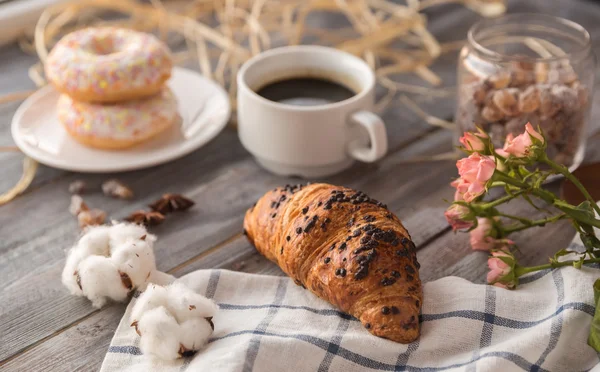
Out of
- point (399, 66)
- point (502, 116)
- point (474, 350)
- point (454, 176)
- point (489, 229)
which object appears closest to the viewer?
point (474, 350)

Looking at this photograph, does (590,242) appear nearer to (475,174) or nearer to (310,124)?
(475,174)

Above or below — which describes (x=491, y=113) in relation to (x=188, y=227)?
above

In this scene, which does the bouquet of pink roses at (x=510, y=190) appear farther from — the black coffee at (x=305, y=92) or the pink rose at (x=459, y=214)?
the black coffee at (x=305, y=92)

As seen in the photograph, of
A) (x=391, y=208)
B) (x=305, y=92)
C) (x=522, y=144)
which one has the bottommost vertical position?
(x=391, y=208)

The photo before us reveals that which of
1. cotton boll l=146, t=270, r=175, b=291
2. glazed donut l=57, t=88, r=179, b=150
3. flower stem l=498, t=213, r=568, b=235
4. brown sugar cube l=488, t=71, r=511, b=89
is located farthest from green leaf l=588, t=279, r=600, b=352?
glazed donut l=57, t=88, r=179, b=150

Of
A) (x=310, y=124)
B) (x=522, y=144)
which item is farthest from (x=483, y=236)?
(x=310, y=124)

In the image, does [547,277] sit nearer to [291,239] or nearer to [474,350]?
[474,350]

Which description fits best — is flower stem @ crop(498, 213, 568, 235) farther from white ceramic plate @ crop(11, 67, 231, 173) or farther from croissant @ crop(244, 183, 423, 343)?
white ceramic plate @ crop(11, 67, 231, 173)

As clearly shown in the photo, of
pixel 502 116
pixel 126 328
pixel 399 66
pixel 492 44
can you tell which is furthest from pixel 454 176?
pixel 126 328
